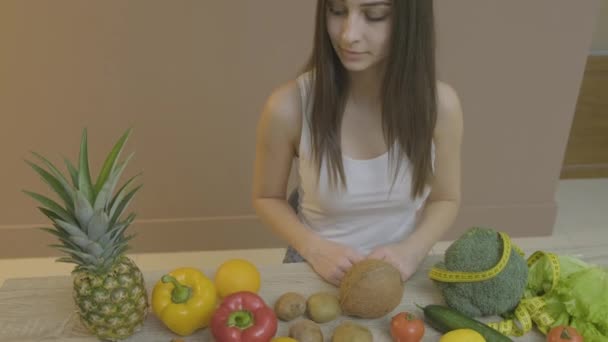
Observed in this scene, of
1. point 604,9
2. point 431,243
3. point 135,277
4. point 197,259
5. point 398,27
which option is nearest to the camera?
point 135,277

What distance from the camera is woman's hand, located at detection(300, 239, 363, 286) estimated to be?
1.14m

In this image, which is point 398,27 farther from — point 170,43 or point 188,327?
point 170,43

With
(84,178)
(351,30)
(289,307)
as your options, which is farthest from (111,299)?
(351,30)

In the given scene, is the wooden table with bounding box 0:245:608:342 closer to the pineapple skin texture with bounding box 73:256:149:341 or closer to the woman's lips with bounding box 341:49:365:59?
the pineapple skin texture with bounding box 73:256:149:341

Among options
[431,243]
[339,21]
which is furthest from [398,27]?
[431,243]

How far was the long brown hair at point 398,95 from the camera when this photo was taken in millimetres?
1135

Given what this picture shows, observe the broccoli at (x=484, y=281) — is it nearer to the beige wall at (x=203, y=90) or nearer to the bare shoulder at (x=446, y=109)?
the bare shoulder at (x=446, y=109)

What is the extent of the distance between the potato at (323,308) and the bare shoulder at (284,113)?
0.46m

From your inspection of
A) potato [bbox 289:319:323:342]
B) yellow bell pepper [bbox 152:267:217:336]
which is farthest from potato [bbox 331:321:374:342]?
yellow bell pepper [bbox 152:267:217:336]

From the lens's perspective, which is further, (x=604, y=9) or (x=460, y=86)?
(x=604, y=9)

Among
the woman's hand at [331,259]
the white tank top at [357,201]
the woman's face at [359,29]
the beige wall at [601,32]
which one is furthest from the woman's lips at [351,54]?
the beige wall at [601,32]

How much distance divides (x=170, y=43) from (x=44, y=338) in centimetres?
137

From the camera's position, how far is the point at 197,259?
2.45 metres

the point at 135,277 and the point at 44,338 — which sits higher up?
the point at 135,277
